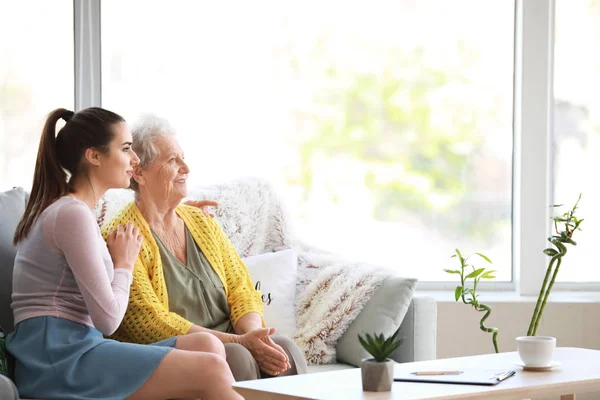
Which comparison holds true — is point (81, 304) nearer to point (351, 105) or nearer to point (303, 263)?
point (303, 263)

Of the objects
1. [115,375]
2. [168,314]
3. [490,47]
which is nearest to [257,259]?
[168,314]

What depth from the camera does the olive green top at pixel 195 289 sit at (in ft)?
8.08

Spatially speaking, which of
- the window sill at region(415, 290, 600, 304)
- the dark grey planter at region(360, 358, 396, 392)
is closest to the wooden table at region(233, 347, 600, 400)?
the dark grey planter at region(360, 358, 396, 392)

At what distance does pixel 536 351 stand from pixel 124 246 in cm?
105

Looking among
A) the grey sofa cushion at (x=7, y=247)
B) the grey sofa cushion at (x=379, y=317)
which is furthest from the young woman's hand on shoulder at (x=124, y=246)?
the grey sofa cushion at (x=379, y=317)

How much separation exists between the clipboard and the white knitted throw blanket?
750mm

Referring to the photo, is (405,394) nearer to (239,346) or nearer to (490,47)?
(239,346)

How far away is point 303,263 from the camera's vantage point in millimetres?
2896

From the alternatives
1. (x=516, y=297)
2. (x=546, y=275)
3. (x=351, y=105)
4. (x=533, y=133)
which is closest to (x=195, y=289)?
(x=546, y=275)

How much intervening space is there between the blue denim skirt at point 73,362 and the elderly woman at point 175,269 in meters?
0.27

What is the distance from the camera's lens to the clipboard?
1754mm

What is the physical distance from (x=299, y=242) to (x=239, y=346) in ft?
2.72

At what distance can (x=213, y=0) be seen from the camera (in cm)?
372

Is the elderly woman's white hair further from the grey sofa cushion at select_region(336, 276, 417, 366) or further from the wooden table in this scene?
the wooden table
